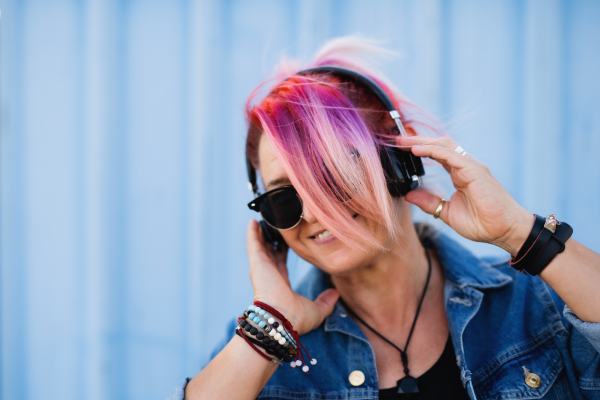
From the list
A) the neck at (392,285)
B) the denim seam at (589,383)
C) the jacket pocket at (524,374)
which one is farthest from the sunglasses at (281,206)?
the denim seam at (589,383)

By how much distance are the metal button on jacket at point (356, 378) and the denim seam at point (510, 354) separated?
34 centimetres

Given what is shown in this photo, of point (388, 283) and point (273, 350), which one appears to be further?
point (388, 283)

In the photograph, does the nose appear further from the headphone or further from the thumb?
the thumb

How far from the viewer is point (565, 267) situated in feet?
3.41

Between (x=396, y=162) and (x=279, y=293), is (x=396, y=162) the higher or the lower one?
the higher one

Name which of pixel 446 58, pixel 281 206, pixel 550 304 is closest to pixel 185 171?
pixel 281 206

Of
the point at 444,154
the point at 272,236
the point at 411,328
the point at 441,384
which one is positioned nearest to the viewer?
the point at 444,154

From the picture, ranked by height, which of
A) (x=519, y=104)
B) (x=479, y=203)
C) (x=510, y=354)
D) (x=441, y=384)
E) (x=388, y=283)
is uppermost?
(x=519, y=104)

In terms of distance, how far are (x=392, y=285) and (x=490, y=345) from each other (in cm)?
36

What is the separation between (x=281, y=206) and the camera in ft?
4.17

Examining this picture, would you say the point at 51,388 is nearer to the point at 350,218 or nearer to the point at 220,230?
the point at 220,230

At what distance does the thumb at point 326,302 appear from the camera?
1.44m

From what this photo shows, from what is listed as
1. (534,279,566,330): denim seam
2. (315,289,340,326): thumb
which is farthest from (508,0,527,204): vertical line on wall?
(315,289,340,326): thumb

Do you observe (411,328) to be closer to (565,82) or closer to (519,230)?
(519,230)
